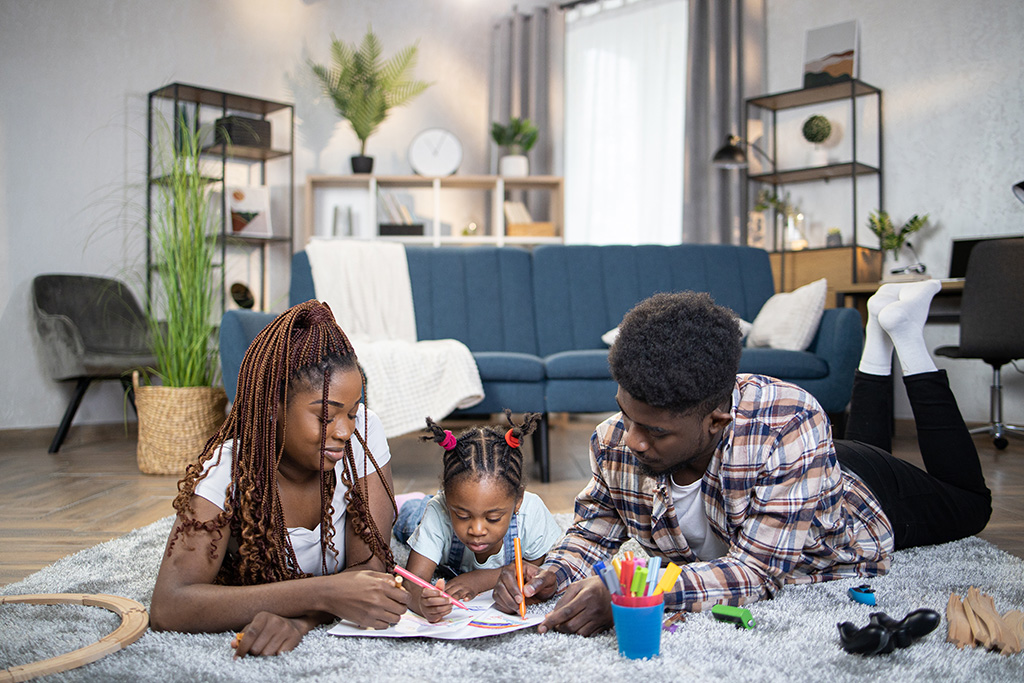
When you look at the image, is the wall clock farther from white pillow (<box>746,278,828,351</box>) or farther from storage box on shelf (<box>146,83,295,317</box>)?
white pillow (<box>746,278,828,351</box>)

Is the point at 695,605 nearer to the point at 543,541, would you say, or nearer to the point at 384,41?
the point at 543,541

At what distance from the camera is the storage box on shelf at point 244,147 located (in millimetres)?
4086

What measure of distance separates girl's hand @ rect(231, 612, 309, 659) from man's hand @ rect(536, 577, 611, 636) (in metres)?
0.35

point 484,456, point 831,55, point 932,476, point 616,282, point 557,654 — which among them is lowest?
point 557,654

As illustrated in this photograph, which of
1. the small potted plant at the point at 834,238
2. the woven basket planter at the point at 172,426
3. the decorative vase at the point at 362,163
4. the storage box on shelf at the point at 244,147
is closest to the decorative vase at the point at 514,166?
the decorative vase at the point at 362,163

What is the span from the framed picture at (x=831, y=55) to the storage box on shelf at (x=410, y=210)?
5.07ft

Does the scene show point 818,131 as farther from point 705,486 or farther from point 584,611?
point 584,611

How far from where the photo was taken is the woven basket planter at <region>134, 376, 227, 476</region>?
Result: 2805mm

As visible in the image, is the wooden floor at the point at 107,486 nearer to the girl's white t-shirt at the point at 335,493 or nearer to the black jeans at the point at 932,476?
the black jeans at the point at 932,476

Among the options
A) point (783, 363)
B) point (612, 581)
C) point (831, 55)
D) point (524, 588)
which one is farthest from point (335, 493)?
point (831, 55)

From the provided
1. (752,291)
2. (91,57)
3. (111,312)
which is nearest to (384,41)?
(91,57)

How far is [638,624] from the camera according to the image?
3.22 ft

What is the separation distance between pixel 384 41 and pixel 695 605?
4.49m

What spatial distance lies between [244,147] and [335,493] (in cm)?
350
